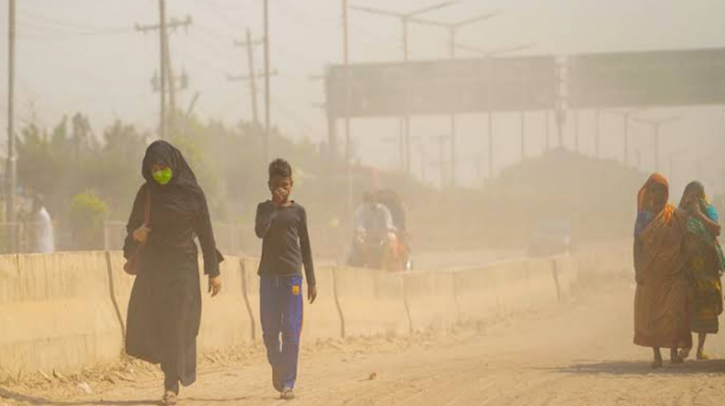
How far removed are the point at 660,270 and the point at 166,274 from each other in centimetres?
534

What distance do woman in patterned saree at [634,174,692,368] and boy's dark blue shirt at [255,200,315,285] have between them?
13.6 ft

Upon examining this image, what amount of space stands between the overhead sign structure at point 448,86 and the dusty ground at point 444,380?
139 ft

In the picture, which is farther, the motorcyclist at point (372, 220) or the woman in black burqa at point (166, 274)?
the motorcyclist at point (372, 220)

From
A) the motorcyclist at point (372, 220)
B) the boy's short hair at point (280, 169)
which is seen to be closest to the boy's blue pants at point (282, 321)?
the boy's short hair at point (280, 169)

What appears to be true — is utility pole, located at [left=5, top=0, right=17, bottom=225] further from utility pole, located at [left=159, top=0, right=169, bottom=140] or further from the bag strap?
the bag strap

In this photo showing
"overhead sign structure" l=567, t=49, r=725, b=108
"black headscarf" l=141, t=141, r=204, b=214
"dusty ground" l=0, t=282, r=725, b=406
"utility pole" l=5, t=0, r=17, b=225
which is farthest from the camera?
"overhead sign structure" l=567, t=49, r=725, b=108

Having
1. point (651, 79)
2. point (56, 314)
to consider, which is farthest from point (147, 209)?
point (651, 79)

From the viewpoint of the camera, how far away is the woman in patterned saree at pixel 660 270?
43.5ft

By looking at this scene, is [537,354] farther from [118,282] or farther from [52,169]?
[52,169]

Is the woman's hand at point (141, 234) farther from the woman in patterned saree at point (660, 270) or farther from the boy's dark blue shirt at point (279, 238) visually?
the woman in patterned saree at point (660, 270)

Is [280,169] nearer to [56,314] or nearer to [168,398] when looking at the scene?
[168,398]

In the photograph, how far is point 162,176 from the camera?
9.80 metres

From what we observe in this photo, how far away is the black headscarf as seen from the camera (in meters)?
9.72

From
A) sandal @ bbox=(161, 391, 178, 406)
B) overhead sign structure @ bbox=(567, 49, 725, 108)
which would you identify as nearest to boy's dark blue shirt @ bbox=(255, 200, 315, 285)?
sandal @ bbox=(161, 391, 178, 406)
